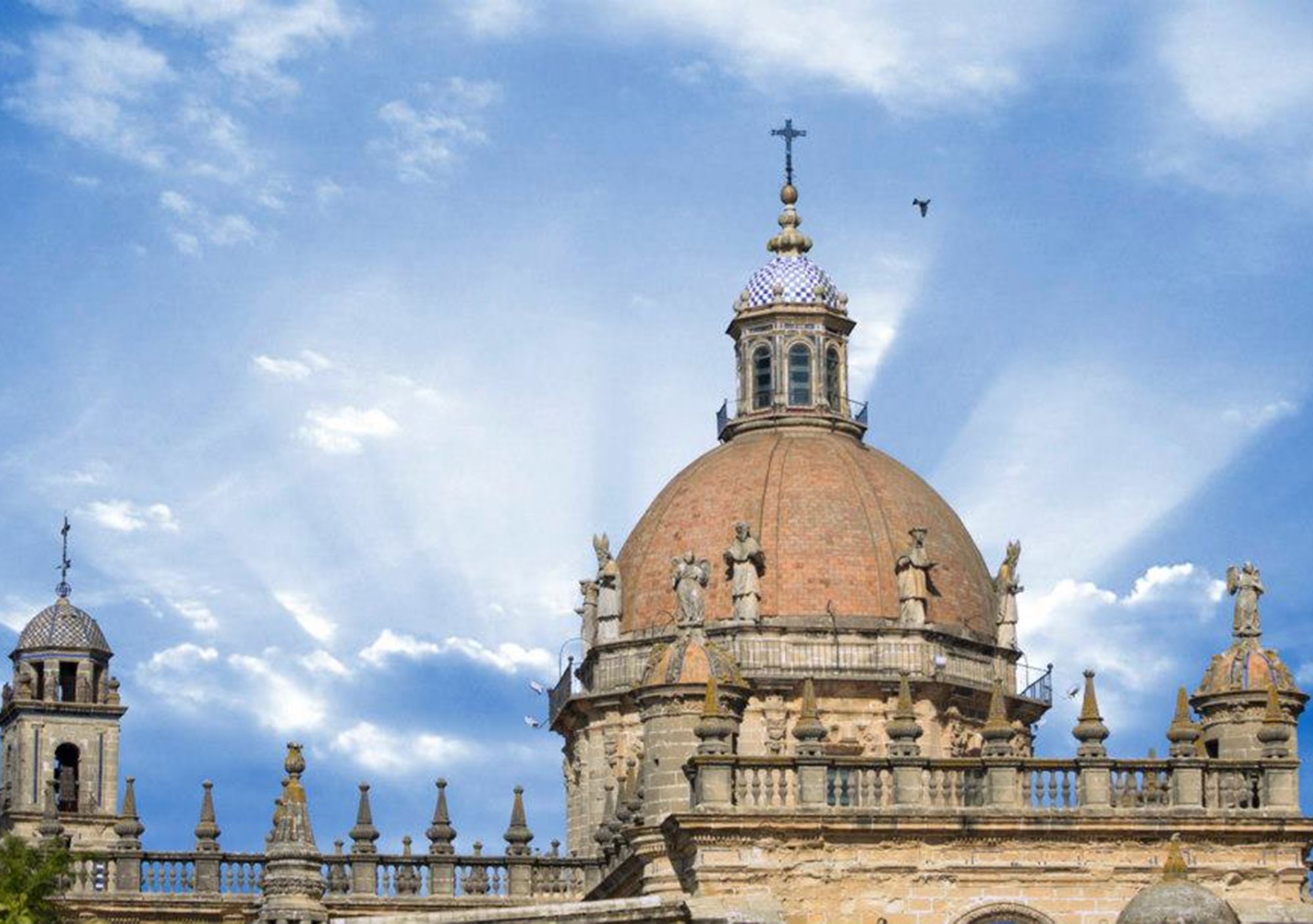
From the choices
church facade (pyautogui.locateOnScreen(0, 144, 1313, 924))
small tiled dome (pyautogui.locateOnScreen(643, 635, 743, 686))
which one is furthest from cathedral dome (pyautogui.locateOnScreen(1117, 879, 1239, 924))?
small tiled dome (pyautogui.locateOnScreen(643, 635, 743, 686))

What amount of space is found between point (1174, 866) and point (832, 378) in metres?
37.2

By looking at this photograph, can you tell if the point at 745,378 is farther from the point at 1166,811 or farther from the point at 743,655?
the point at 1166,811

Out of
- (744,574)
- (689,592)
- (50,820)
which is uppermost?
(744,574)

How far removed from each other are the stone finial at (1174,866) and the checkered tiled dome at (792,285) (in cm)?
3521

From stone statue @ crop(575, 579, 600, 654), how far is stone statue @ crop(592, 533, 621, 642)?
0.25m

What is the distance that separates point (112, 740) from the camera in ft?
307

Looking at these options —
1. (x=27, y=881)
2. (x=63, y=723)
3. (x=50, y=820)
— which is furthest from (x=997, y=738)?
(x=63, y=723)

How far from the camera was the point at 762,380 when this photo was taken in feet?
298

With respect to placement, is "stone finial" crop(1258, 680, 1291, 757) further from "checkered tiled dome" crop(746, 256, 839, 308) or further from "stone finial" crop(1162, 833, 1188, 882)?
"checkered tiled dome" crop(746, 256, 839, 308)

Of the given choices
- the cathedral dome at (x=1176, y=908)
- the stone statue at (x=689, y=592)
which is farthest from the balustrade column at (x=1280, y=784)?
the stone statue at (x=689, y=592)

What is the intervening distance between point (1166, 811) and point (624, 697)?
27.6 meters

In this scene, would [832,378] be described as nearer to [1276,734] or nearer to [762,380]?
[762,380]

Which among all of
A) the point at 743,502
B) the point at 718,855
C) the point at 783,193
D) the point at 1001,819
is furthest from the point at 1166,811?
the point at 783,193

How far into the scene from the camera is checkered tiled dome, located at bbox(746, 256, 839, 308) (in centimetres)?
9119
